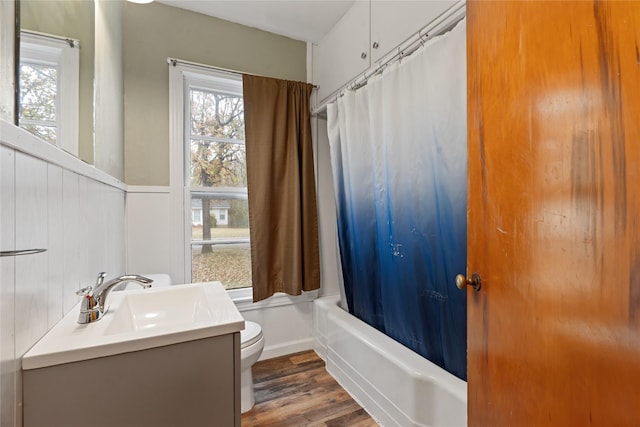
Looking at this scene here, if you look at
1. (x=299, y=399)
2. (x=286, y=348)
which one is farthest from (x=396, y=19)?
(x=286, y=348)

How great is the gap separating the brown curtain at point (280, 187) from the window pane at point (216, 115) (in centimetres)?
18

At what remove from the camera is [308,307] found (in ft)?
7.66

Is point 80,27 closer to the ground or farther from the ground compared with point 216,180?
farther from the ground

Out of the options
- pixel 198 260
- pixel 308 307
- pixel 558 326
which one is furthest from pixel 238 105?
pixel 558 326

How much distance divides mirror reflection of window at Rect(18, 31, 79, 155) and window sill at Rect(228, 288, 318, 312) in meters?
1.44

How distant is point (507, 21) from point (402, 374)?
1.41 metres

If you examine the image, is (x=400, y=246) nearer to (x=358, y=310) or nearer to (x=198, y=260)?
(x=358, y=310)

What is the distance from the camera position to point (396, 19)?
1484mm

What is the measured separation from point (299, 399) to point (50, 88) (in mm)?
1796

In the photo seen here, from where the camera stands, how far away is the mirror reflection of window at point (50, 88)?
0.68 metres

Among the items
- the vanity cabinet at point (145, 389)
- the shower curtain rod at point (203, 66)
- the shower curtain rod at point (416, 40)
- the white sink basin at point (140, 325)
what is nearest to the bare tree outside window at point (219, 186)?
the shower curtain rod at point (203, 66)

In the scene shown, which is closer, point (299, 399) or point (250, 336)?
point (250, 336)

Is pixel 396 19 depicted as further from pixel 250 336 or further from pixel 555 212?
pixel 250 336

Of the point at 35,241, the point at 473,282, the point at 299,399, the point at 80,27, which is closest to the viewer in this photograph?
the point at 35,241
